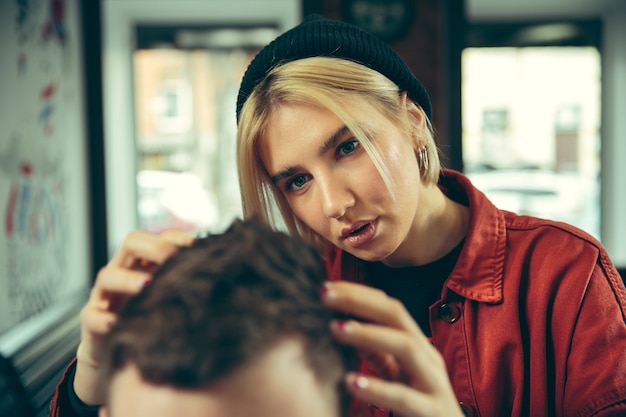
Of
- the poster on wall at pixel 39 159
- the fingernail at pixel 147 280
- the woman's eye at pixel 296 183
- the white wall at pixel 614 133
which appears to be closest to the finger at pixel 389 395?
the fingernail at pixel 147 280

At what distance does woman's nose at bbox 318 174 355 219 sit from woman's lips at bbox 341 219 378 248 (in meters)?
0.05

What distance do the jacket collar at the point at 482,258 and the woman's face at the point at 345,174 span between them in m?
0.15

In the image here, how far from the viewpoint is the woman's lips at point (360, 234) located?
121 centimetres

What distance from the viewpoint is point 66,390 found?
3.32 ft

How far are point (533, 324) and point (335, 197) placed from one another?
1.61 feet

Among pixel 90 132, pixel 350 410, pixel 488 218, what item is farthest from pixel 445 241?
pixel 90 132

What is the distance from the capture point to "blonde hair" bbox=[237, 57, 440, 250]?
3.91 ft

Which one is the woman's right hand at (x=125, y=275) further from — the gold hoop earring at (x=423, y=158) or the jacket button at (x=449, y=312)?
the gold hoop earring at (x=423, y=158)

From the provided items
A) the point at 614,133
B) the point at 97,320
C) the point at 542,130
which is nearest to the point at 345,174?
the point at 97,320

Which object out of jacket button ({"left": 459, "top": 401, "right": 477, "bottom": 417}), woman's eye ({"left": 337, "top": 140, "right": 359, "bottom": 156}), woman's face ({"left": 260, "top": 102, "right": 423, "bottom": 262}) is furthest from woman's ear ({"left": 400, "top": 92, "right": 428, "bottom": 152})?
jacket button ({"left": 459, "top": 401, "right": 477, "bottom": 417})

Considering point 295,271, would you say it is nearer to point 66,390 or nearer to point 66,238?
point 66,390

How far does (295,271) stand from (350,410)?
0.18m

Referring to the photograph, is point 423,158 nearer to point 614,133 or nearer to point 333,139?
point 333,139

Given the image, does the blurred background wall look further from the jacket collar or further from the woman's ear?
the jacket collar
